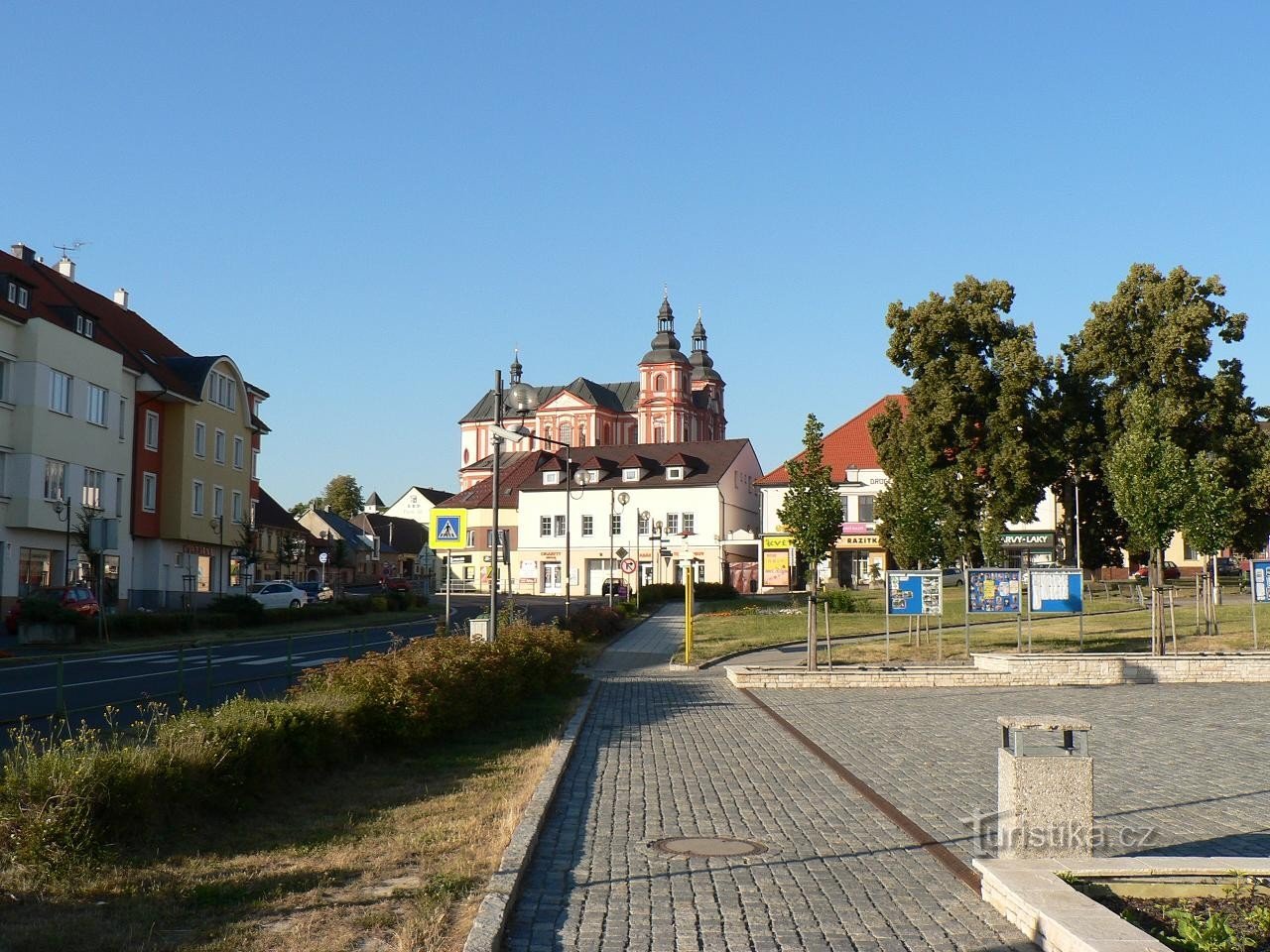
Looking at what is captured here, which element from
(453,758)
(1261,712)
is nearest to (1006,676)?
(1261,712)

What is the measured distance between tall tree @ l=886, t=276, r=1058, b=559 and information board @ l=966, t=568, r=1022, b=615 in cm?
1859

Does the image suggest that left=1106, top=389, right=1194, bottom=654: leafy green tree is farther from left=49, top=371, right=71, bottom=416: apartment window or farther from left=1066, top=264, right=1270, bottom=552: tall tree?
left=49, top=371, right=71, bottom=416: apartment window

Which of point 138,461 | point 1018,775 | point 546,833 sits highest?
point 138,461

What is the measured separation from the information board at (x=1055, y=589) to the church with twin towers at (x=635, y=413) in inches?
3829

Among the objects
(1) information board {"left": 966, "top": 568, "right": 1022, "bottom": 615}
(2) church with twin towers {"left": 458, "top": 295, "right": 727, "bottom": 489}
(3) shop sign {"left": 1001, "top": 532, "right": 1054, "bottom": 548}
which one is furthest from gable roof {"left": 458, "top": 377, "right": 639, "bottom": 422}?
(1) information board {"left": 966, "top": 568, "right": 1022, "bottom": 615}

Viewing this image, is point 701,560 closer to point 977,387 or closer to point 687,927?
point 977,387

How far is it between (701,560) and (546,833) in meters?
77.3

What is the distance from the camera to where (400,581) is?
86750 millimetres

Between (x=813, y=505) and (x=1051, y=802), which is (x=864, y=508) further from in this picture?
(x=1051, y=802)

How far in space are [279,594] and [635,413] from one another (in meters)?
81.1

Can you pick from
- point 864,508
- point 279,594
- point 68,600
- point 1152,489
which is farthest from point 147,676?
point 864,508

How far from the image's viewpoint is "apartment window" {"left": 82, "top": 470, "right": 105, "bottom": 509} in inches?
1905

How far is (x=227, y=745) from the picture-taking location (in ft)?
33.1

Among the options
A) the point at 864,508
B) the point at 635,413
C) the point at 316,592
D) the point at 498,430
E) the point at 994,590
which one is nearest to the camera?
the point at 498,430
